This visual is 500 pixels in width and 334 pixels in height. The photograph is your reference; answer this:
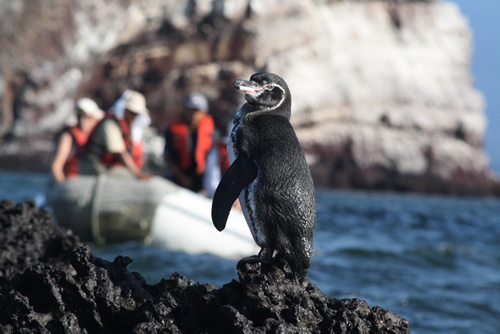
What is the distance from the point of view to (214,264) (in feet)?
22.7

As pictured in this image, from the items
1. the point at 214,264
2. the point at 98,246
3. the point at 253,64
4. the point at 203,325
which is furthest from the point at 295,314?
the point at 253,64

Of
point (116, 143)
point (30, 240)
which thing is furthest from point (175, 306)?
point (116, 143)

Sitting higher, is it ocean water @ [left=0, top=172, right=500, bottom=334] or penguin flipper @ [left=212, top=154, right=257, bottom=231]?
ocean water @ [left=0, top=172, right=500, bottom=334]

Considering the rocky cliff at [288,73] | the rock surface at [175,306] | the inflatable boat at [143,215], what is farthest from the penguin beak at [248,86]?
the rocky cliff at [288,73]

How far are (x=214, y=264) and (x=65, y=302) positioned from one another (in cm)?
427

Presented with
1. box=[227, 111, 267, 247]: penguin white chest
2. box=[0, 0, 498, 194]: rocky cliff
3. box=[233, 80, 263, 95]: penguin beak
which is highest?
box=[0, 0, 498, 194]: rocky cliff

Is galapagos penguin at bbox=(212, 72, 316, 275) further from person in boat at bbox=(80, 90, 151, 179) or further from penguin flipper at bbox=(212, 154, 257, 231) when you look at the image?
person in boat at bbox=(80, 90, 151, 179)

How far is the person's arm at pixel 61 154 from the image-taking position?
25.5 feet

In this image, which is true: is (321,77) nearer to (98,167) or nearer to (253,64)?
(253,64)

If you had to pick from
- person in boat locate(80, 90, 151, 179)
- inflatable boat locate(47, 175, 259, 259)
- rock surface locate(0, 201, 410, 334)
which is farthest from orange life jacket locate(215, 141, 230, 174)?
→ rock surface locate(0, 201, 410, 334)

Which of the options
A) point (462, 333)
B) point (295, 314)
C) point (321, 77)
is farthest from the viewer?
point (321, 77)

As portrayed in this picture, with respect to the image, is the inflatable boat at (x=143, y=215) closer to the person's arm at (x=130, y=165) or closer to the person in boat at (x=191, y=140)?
the person's arm at (x=130, y=165)

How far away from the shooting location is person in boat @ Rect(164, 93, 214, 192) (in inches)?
324

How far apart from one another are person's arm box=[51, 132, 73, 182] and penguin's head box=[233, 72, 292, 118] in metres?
5.05
